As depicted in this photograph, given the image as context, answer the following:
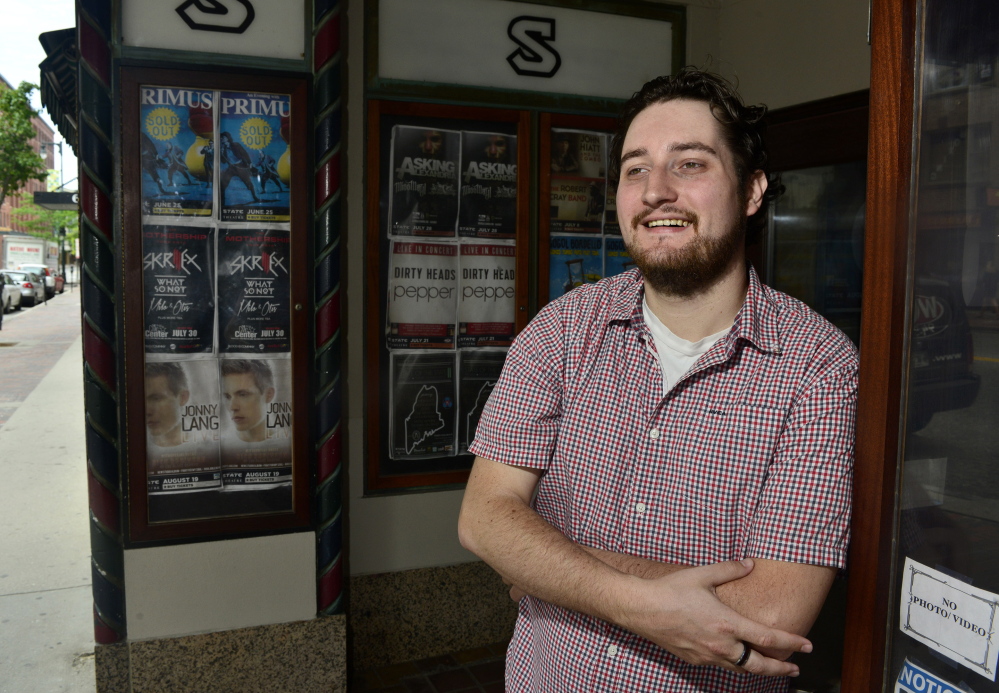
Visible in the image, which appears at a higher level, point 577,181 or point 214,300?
point 577,181

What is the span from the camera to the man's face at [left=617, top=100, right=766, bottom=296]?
5.61ft

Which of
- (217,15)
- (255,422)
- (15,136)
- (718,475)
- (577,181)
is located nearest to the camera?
(718,475)

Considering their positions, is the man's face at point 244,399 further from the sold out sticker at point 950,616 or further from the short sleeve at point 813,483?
the sold out sticker at point 950,616

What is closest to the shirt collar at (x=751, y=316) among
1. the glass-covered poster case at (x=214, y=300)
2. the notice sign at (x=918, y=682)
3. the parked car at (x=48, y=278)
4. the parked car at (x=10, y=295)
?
the notice sign at (x=918, y=682)

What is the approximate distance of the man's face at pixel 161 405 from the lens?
11.2 feet

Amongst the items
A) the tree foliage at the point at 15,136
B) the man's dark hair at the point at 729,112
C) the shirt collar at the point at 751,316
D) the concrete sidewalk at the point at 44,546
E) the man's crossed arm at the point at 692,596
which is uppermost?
the tree foliage at the point at 15,136

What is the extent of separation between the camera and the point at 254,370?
355 centimetres

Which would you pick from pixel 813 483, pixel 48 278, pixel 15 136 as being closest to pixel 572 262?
pixel 813 483

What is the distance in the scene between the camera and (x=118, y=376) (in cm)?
334

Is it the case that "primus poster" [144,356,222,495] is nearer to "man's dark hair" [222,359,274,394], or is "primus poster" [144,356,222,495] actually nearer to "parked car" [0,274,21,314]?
"man's dark hair" [222,359,274,394]

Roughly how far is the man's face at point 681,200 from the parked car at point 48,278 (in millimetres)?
40165

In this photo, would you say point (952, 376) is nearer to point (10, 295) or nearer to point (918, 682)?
point (918, 682)

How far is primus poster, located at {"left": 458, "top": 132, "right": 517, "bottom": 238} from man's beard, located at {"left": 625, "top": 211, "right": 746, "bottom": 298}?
242 cm

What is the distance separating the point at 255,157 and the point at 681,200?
91.3 inches
